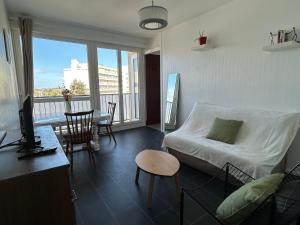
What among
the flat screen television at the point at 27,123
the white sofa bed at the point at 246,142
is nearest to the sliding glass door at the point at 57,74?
the white sofa bed at the point at 246,142

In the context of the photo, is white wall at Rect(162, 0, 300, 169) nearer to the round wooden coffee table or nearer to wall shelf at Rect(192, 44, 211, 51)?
wall shelf at Rect(192, 44, 211, 51)

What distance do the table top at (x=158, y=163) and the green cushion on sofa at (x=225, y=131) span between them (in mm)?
886

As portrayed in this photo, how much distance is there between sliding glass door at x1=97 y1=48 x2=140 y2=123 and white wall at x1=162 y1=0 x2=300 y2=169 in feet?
5.24

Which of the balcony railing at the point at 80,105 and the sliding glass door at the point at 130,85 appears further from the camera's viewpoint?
the sliding glass door at the point at 130,85

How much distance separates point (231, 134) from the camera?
2.51 meters

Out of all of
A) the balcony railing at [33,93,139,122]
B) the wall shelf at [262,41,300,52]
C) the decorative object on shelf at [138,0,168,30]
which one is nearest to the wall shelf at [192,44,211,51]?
the wall shelf at [262,41,300,52]

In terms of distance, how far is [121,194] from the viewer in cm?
205

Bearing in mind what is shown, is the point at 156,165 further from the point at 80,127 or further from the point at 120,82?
the point at 120,82

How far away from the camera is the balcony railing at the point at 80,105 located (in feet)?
12.9

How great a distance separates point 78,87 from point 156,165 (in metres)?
3.11

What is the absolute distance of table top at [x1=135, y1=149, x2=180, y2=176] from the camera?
1787mm

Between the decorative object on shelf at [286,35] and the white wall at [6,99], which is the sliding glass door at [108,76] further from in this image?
the decorative object on shelf at [286,35]

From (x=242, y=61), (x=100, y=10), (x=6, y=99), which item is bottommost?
(x=6, y=99)

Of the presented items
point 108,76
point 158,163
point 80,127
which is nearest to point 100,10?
point 108,76
